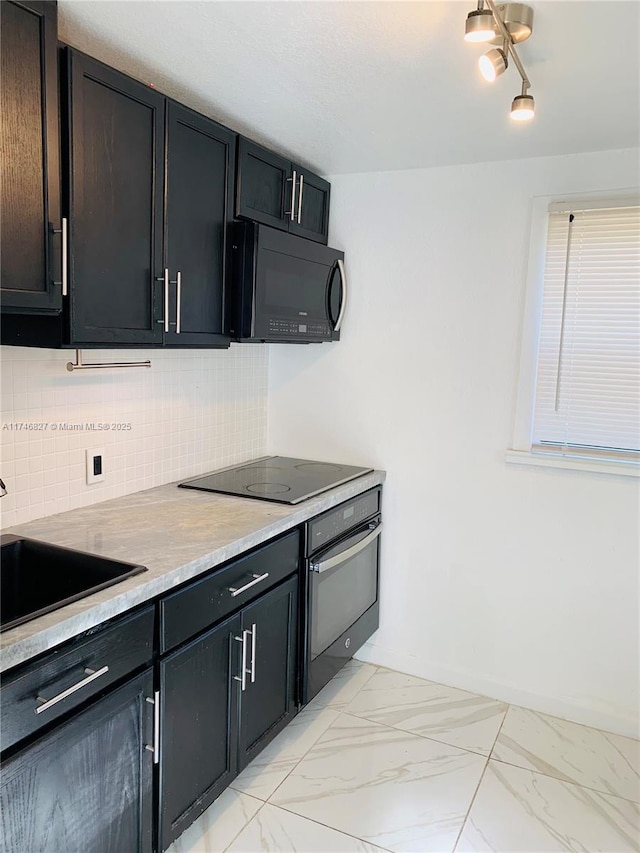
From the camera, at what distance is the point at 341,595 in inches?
101

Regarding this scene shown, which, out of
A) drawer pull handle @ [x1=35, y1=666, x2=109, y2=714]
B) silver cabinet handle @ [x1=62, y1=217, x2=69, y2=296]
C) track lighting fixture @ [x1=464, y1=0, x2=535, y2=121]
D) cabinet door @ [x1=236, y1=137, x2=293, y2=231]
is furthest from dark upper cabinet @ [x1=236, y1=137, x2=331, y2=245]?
drawer pull handle @ [x1=35, y1=666, x2=109, y2=714]

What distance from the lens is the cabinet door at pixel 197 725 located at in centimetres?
167

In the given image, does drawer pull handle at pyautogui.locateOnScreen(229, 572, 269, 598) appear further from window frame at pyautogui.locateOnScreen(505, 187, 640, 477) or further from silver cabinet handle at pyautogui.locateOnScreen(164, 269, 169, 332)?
window frame at pyautogui.locateOnScreen(505, 187, 640, 477)

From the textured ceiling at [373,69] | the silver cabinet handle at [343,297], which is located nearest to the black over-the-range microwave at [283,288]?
the silver cabinet handle at [343,297]

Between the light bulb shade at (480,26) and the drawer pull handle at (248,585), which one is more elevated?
the light bulb shade at (480,26)

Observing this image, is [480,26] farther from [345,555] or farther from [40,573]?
[345,555]

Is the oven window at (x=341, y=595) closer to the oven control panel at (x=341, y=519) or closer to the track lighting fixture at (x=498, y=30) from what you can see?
the oven control panel at (x=341, y=519)

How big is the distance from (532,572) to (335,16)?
7.04 feet

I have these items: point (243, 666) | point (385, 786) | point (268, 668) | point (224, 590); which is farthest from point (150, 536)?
point (385, 786)

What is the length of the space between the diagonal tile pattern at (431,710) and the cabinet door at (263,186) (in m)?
2.02

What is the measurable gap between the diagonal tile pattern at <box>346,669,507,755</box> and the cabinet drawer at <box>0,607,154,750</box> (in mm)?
1376

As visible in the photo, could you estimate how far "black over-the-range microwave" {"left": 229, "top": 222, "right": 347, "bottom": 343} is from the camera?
2256 millimetres

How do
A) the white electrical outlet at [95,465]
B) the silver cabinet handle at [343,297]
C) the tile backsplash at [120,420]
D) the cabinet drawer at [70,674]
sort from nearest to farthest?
the cabinet drawer at [70,674]
the tile backsplash at [120,420]
the white electrical outlet at [95,465]
the silver cabinet handle at [343,297]

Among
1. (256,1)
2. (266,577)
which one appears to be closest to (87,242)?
(256,1)
